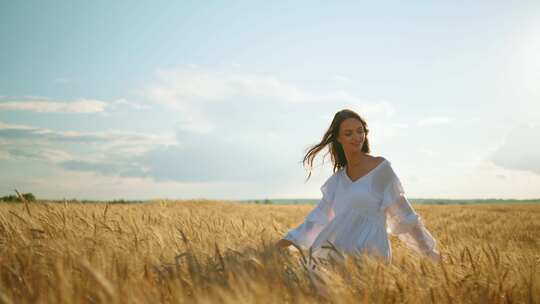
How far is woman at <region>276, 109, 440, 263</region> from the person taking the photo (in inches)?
145

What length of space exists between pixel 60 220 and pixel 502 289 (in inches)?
135

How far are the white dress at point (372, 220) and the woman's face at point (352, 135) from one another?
29 cm

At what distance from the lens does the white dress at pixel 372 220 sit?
3699 millimetres

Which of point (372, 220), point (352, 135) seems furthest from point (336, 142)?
point (372, 220)

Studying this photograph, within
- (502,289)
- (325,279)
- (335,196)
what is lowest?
(502,289)

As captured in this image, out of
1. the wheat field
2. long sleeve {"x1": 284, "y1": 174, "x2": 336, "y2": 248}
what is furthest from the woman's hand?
the wheat field

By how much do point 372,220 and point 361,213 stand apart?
0.12 m

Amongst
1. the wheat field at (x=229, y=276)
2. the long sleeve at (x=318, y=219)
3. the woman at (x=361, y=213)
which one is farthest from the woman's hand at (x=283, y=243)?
the wheat field at (x=229, y=276)

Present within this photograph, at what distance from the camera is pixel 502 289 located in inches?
91.8

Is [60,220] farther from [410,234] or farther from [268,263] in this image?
[410,234]

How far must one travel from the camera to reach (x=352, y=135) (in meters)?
3.96

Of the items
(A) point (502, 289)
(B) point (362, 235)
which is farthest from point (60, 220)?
(A) point (502, 289)

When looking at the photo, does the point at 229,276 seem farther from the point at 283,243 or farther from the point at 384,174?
the point at 384,174

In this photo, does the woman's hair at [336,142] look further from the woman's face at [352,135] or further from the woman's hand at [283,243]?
the woman's hand at [283,243]
